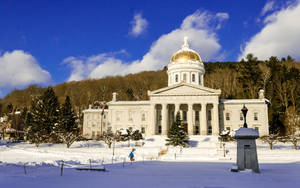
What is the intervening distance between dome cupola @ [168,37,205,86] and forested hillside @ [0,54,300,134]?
49.7 ft

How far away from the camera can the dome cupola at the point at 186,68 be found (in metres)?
60.6

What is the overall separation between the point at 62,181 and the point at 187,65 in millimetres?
51515

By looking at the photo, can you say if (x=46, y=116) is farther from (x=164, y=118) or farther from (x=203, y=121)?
(x=203, y=121)

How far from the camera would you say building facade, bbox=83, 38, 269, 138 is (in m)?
51.8

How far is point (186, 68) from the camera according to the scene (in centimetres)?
6050

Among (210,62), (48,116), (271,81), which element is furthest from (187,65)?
(210,62)

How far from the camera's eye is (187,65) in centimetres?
6047

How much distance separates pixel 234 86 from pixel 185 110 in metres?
27.9

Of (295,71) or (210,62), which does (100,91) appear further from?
(295,71)

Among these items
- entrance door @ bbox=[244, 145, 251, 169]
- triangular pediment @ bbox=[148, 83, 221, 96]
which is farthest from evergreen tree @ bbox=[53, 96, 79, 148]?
entrance door @ bbox=[244, 145, 251, 169]

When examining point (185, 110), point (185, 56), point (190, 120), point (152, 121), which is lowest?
point (152, 121)

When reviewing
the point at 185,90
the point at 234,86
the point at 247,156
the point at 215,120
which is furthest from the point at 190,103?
the point at 247,156

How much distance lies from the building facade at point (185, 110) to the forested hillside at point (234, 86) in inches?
300

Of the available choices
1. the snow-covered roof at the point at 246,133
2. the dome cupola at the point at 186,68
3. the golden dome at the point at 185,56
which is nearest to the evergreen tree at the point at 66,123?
the dome cupola at the point at 186,68
